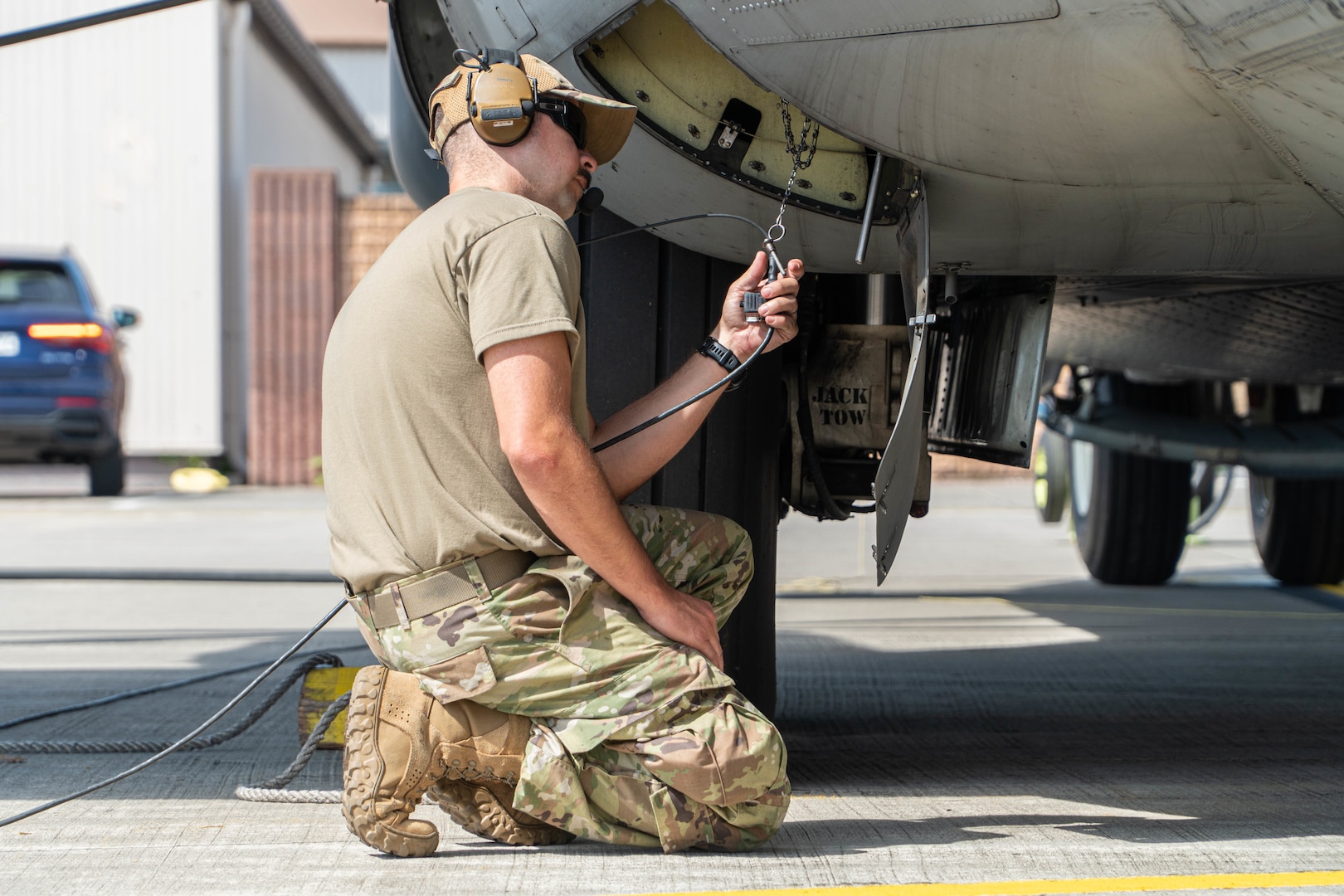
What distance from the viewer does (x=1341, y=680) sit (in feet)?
12.7

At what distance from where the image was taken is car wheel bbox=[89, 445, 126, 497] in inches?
446

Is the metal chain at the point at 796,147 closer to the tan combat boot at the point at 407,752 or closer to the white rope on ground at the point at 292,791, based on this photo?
the tan combat boot at the point at 407,752

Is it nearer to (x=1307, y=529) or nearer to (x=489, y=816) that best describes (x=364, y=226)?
(x=1307, y=529)

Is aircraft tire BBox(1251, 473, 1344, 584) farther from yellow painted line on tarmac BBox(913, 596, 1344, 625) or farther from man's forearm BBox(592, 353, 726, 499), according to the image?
→ man's forearm BBox(592, 353, 726, 499)

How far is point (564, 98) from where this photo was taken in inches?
82.7

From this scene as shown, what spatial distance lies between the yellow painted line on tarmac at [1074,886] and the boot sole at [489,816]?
1.19 ft

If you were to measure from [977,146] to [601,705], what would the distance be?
106 centimetres

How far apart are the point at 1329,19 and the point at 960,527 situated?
27.2 feet

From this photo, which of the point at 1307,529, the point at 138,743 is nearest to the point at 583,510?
the point at 138,743

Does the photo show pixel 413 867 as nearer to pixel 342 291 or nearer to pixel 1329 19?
pixel 1329 19

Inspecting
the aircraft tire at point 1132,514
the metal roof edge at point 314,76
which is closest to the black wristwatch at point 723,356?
the aircraft tire at point 1132,514

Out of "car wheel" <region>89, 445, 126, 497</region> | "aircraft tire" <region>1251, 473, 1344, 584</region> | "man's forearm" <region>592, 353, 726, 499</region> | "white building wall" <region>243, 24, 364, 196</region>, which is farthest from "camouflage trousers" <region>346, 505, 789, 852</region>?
"white building wall" <region>243, 24, 364, 196</region>

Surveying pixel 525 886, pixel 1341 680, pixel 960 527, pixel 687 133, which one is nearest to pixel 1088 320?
pixel 1341 680

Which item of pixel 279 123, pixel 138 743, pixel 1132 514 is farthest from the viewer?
pixel 279 123
